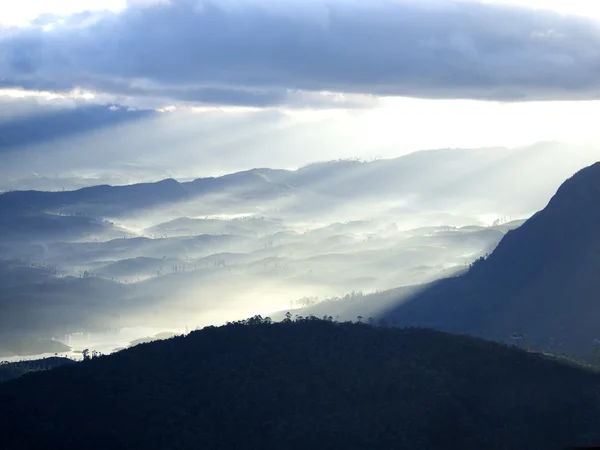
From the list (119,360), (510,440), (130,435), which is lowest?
(510,440)

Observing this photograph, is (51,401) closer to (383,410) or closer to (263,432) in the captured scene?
(263,432)

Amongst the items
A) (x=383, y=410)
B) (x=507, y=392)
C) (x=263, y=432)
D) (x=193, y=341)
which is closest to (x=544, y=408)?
(x=507, y=392)

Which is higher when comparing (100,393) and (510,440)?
(100,393)

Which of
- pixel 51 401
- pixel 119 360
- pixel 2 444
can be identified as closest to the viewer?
pixel 2 444

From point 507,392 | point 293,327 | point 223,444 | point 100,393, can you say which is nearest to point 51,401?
point 100,393

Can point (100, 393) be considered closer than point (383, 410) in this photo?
No

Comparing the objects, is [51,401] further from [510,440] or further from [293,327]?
[510,440]

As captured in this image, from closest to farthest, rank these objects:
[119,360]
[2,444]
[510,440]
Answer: [510,440]
[2,444]
[119,360]
